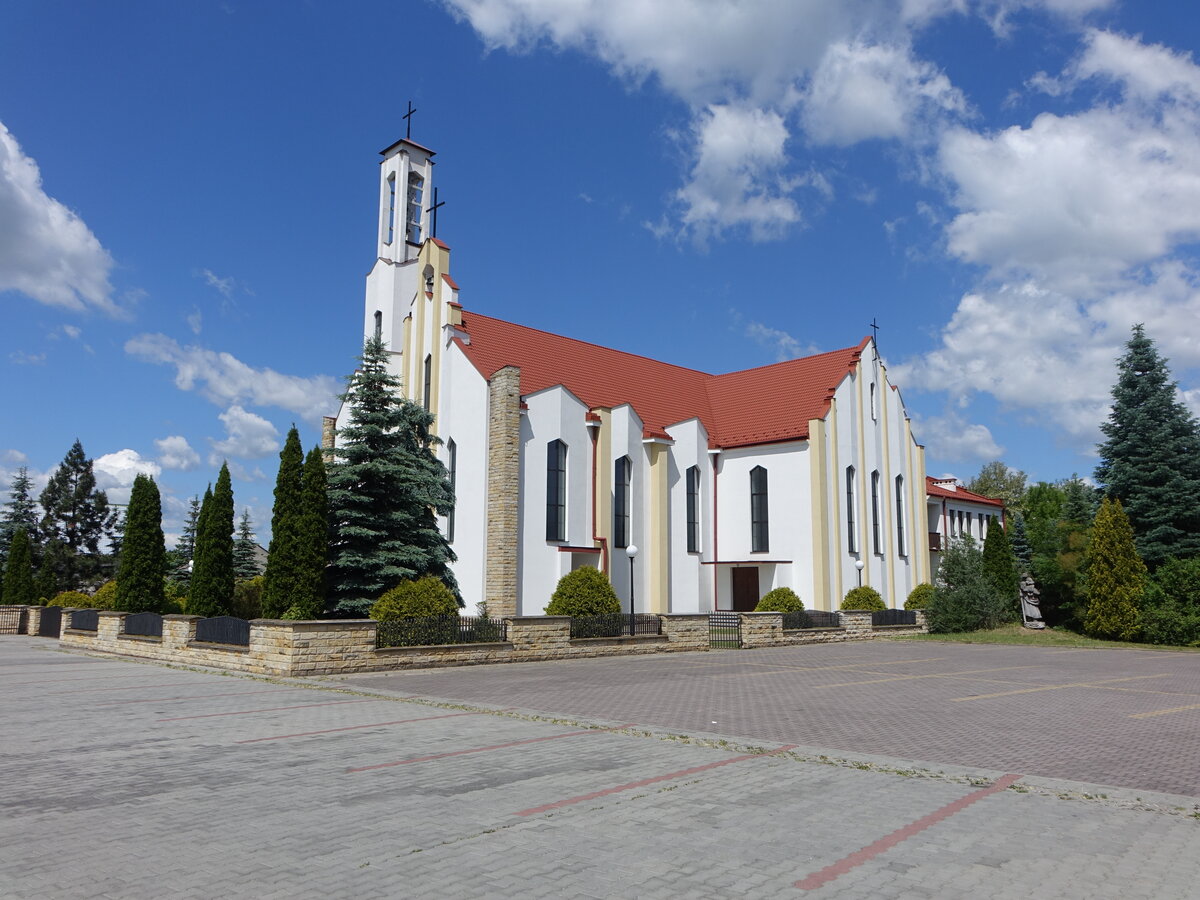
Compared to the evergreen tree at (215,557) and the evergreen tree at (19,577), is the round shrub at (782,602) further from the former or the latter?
the evergreen tree at (19,577)

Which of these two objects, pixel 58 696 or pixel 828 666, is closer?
pixel 58 696

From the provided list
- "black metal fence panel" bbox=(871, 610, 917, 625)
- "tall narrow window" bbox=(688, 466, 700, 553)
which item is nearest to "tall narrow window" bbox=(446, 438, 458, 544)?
"tall narrow window" bbox=(688, 466, 700, 553)

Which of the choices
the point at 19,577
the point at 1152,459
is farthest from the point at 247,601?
the point at 1152,459

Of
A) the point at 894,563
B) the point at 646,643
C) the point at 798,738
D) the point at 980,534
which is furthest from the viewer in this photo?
the point at 980,534

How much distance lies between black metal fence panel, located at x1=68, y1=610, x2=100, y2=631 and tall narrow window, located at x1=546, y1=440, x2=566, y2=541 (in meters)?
14.1

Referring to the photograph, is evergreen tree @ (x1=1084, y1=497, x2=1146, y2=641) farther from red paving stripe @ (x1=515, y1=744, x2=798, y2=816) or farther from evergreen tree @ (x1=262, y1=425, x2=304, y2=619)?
evergreen tree @ (x1=262, y1=425, x2=304, y2=619)

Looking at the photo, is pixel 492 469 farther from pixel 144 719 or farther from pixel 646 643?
pixel 144 719

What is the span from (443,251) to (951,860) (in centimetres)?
2960

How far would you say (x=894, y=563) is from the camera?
1489 inches

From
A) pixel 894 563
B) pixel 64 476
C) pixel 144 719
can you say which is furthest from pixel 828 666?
pixel 64 476

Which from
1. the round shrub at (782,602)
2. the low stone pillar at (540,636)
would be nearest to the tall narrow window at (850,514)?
the round shrub at (782,602)

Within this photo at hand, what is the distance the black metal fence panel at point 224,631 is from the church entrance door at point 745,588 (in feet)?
75.9

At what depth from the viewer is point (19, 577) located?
37938 millimetres

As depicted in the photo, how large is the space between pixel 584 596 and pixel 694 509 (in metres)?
12.3
